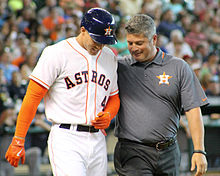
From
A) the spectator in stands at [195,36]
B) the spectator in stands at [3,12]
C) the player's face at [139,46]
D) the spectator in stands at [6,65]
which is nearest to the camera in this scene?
the player's face at [139,46]

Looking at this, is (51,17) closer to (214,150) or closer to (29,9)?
(29,9)

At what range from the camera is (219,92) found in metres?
8.03

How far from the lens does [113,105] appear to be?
3.39m

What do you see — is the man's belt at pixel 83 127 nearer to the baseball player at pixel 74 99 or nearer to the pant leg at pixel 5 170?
the baseball player at pixel 74 99

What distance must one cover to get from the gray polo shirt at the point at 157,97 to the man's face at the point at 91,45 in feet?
1.54

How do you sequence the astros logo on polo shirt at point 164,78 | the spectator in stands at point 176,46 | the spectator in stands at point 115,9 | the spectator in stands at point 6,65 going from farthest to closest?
the spectator in stands at point 115,9 → the spectator in stands at point 176,46 → the spectator in stands at point 6,65 → the astros logo on polo shirt at point 164,78

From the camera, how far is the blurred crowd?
6782 mm

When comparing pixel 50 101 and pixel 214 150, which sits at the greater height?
pixel 50 101

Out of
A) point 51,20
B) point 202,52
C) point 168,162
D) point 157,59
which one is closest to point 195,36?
point 202,52

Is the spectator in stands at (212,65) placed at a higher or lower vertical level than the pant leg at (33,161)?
higher

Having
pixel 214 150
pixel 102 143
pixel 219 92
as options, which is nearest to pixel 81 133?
pixel 102 143

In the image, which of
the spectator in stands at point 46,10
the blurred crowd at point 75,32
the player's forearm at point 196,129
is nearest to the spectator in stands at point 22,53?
the blurred crowd at point 75,32

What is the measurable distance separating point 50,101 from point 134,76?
0.80 meters

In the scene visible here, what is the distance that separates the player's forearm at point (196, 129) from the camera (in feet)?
10.6
